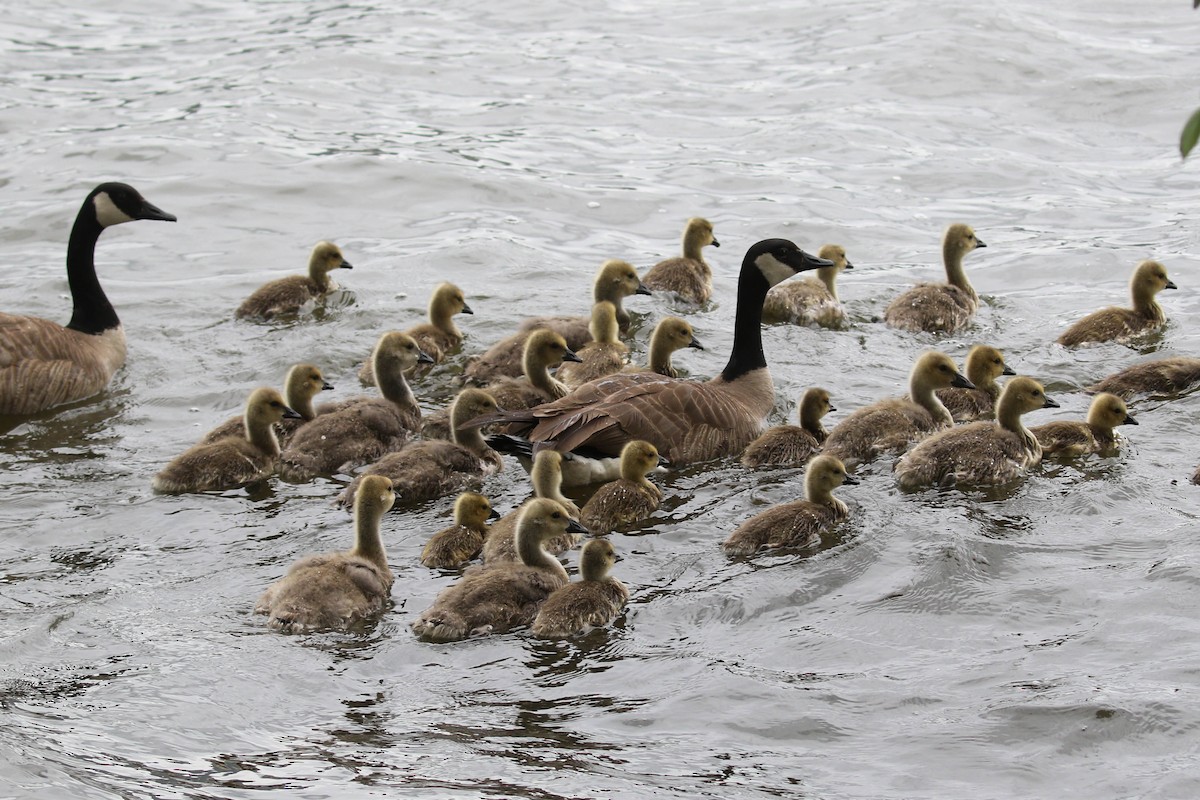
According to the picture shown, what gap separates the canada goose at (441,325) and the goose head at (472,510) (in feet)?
11.3

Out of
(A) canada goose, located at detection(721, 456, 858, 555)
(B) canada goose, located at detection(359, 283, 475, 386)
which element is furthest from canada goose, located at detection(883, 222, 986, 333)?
(A) canada goose, located at detection(721, 456, 858, 555)

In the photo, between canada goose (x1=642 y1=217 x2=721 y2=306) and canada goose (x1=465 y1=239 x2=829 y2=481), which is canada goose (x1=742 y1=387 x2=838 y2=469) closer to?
canada goose (x1=465 y1=239 x2=829 y2=481)

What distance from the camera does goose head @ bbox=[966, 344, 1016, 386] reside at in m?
11.0

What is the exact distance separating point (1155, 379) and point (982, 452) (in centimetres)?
223

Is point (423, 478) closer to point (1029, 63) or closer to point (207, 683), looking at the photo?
point (207, 683)

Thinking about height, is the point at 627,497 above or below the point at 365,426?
below

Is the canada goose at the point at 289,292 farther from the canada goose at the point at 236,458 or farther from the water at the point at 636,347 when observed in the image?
the canada goose at the point at 236,458

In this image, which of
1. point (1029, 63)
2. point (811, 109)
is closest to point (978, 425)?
point (811, 109)

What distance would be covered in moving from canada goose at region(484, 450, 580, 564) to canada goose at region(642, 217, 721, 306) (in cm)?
407

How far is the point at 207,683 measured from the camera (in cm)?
731

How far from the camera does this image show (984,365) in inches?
435

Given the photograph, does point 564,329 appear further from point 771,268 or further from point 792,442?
point 792,442

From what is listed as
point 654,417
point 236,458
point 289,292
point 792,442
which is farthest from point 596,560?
point 289,292

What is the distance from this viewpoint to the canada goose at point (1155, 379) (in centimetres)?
1102
